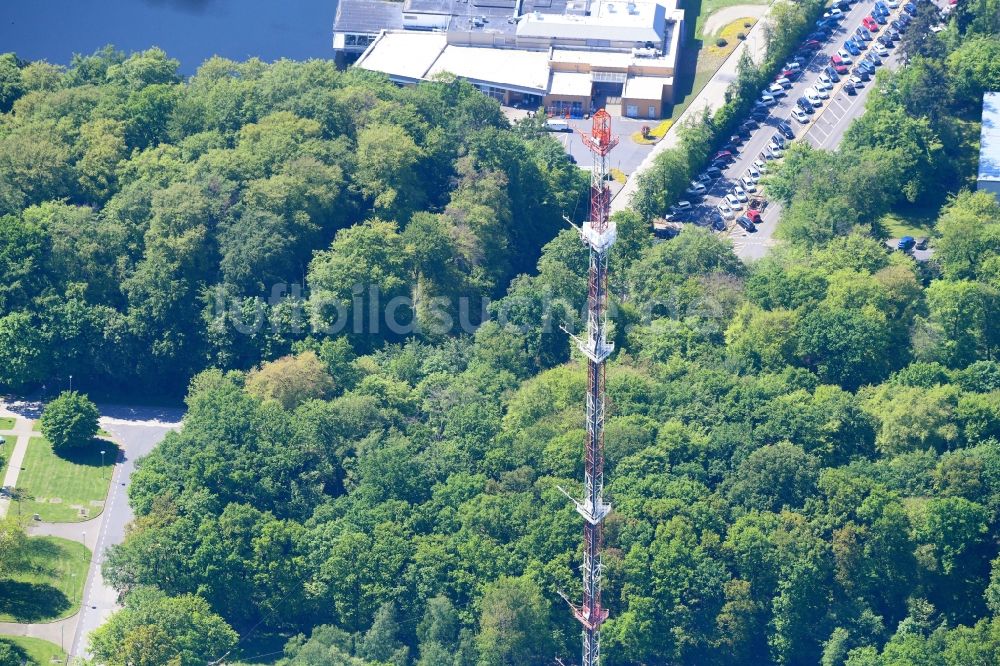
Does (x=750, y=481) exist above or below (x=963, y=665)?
above

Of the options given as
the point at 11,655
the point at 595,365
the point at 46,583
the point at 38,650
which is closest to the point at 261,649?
the point at 38,650

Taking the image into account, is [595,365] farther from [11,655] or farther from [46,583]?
[46,583]

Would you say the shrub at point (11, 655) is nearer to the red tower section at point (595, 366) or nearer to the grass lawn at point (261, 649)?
the grass lawn at point (261, 649)

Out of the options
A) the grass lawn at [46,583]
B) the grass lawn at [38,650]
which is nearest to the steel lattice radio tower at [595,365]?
the grass lawn at [38,650]

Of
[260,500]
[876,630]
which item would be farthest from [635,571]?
[260,500]

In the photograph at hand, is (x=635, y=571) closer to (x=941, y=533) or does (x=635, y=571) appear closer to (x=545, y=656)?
(x=545, y=656)

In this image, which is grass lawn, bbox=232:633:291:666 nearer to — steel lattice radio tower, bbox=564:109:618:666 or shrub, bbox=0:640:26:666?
shrub, bbox=0:640:26:666
